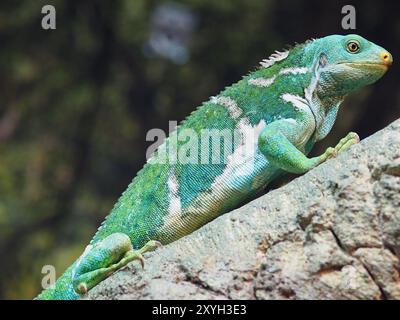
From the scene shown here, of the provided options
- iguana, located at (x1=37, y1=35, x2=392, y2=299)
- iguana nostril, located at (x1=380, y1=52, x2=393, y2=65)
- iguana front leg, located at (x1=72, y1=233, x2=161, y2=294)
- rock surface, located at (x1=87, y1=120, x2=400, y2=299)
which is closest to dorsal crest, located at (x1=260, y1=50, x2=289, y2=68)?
iguana, located at (x1=37, y1=35, x2=392, y2=299)

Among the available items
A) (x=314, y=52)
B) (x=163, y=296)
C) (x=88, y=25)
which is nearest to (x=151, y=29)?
(x=88, y=25)

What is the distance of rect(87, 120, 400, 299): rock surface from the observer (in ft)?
9.46

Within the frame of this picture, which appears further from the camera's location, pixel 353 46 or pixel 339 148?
pixel 353 46

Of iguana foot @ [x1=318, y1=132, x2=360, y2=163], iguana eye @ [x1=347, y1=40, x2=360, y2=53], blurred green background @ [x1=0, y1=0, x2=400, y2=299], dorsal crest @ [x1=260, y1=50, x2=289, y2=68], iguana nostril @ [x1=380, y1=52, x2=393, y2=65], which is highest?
blurred green background @ [x1=0, y1=0, x2=400, y2=299]

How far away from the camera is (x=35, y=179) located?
31.7ft

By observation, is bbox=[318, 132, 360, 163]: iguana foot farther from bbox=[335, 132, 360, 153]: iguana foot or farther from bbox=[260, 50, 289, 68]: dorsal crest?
bbox=[260, 50, 289, 68]: dorsal crest

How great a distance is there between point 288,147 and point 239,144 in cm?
37

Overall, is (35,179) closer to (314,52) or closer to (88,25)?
(88,25)

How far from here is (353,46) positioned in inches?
150

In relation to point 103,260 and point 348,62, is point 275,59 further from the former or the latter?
point 103,260

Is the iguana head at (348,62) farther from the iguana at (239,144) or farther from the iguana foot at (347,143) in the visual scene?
the iguana foot at (347,143)

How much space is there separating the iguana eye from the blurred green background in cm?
497

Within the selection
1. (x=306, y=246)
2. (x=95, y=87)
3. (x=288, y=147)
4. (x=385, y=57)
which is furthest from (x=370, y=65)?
(x=95, y=87)

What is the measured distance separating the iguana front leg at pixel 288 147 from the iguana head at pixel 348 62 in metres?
0.35
